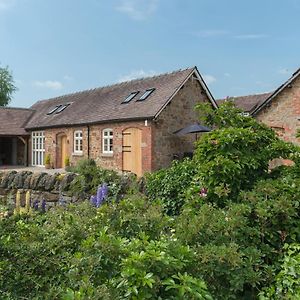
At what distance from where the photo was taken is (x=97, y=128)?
20.2 metres

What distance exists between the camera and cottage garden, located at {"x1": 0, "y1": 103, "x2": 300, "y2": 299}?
277cm

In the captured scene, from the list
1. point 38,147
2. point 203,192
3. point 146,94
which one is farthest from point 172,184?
point 38,147

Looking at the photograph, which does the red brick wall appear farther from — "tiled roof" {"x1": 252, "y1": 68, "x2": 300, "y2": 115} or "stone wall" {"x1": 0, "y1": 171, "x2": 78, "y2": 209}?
"tiled roof" {"x1": 252, "y1": 68, "x2": 300, "y2": 115}

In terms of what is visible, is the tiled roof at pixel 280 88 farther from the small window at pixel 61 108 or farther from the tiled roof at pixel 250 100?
the small window at pixel 61 108

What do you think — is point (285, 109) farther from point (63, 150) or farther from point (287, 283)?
point (287, 283)

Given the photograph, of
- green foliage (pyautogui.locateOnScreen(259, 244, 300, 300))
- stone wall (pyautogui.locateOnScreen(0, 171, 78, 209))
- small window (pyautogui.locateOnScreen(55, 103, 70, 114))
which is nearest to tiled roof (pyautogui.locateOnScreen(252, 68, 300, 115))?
stone wall (pyautogui.locateOnScreen(0, 171, 78, 209))

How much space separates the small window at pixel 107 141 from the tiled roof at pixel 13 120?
916cm

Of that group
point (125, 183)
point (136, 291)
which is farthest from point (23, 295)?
point (125, 183)

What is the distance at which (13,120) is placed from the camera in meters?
27.2

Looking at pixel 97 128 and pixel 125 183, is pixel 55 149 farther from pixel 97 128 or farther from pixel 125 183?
pixel 125 183

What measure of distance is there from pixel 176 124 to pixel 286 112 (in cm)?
539

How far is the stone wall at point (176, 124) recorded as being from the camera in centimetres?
1745

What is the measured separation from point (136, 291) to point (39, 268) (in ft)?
3.49

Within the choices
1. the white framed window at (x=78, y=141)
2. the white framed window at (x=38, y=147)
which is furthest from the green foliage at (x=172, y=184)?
the white framed window at (x=38, y=147)
